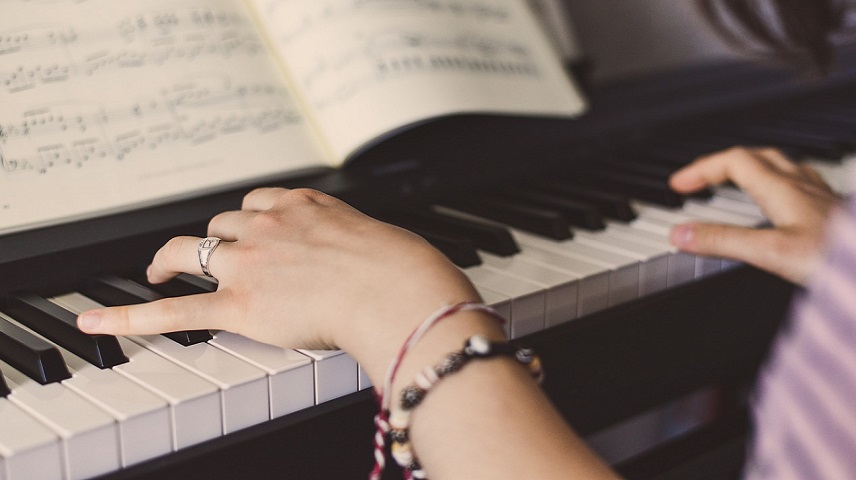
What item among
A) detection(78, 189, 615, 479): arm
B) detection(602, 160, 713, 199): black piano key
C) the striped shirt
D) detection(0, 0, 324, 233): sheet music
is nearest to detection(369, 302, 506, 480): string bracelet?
detection(78, 189, 615, 479): arm

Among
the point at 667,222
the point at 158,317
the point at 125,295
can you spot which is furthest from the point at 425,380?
the point at 667,222

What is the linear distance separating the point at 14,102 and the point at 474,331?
59 cm

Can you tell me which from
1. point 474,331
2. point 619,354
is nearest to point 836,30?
point 619,354

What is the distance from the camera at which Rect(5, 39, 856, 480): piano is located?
72 cm

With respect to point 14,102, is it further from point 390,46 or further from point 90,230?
point 390,46

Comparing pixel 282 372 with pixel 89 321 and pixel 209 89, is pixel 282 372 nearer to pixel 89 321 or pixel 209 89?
pixel 89 321

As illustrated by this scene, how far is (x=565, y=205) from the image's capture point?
1.19 metres

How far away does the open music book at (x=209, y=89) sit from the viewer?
969mm

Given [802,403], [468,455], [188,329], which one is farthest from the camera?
[188,329]

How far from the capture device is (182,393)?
72 centimetres

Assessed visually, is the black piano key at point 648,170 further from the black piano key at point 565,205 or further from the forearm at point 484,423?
the forearm at point 484,423

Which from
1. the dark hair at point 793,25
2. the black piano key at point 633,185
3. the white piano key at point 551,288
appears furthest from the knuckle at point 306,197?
the dark hair at point 793,25

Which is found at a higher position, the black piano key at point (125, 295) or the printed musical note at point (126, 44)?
the printed musical note at point (126, 44)

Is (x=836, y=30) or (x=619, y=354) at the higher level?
(x=836, y=30)
